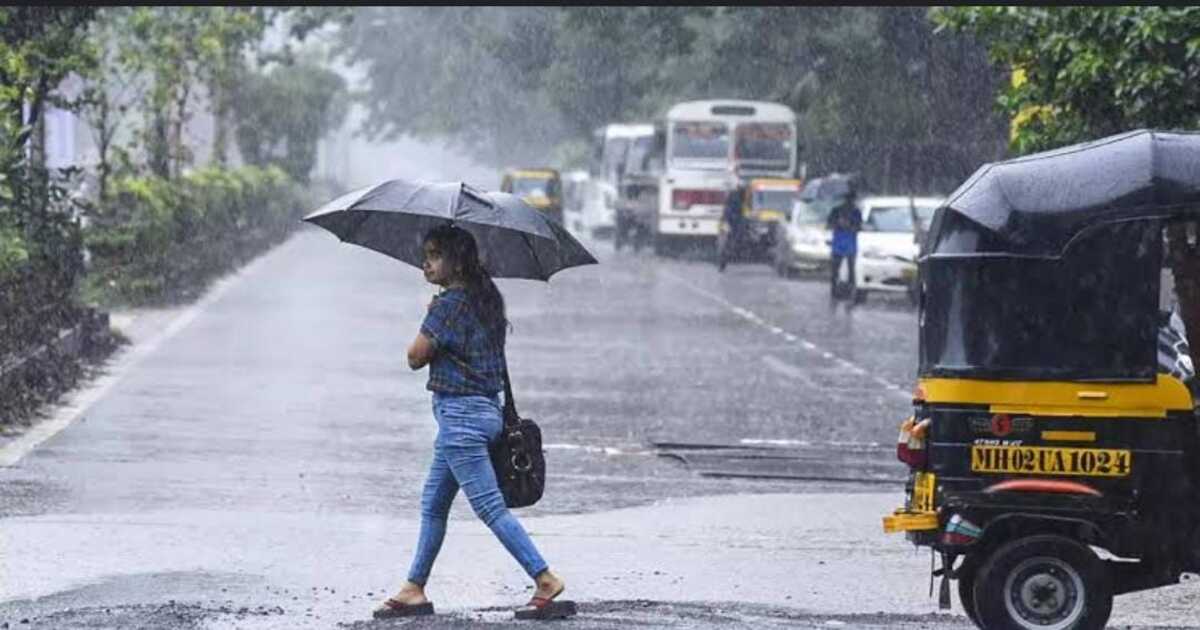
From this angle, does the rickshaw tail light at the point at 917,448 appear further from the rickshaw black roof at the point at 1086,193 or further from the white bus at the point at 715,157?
the white bus at the point at 715,157

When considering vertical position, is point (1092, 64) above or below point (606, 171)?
above

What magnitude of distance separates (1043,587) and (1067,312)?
1003 millimetres

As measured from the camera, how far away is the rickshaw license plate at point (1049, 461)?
365 inches

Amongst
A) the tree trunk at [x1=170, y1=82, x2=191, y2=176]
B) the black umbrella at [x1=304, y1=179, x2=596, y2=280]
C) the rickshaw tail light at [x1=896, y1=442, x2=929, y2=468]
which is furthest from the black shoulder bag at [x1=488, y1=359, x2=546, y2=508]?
the tree trunk at [x1=170, y1=82, x2=191, y2=176]

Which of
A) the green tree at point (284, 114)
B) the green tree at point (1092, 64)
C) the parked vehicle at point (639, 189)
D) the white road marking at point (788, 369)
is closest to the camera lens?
the green tree at point (1092, 64)

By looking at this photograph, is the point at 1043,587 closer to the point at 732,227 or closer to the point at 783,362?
the point at 783,362

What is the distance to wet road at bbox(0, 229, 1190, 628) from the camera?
10.3m

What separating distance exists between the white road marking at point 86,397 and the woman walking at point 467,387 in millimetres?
5548

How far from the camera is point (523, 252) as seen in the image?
33.5 ft

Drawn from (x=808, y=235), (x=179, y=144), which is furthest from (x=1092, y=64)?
(x=808, y=235)

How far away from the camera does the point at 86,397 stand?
62.3 ft

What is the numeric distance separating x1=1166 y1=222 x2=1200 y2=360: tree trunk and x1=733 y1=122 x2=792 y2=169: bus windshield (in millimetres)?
44390

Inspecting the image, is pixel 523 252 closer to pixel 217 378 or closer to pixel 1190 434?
pixel 1190 434

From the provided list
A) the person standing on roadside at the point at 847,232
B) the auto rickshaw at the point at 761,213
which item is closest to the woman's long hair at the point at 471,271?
the person standing on roadside at the point at 847,232
